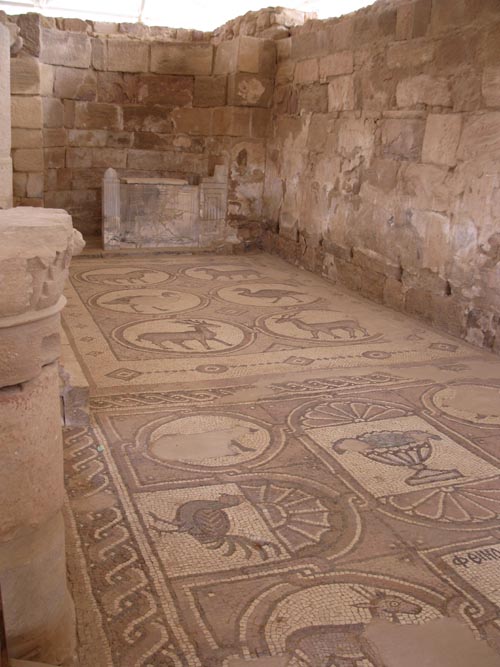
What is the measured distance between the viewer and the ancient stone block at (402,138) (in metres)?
4.84

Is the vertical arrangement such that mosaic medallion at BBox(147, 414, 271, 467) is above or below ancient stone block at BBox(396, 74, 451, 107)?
below

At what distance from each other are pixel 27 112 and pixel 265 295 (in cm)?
322

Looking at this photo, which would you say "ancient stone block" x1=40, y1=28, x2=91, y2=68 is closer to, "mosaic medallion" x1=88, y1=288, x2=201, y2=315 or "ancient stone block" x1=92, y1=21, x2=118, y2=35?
"ancient stone block" x1=92, y1=21, x2=118, y2=35

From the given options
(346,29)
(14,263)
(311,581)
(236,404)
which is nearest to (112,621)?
(311,581)

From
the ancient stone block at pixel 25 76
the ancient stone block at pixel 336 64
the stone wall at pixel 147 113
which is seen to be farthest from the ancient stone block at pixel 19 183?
the ancient stone block at pixel 336 64

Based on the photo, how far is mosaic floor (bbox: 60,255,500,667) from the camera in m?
1.74

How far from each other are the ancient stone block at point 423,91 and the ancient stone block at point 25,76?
3655 mm

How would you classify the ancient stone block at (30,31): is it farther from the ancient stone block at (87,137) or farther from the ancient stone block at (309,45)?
the ancient stone block at (309,45)

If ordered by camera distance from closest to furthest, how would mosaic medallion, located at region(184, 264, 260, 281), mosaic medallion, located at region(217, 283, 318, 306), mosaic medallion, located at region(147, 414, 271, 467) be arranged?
mosaic medallion, located at region(147, 414, 271, 467), mosaic medallion, located at region(217, 283, 318, 306), mosaic medallion, located at region(184, 264, 260, 281)

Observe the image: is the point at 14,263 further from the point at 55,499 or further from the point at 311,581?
the point at 311,581

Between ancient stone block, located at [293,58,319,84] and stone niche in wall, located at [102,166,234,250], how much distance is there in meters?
1.29

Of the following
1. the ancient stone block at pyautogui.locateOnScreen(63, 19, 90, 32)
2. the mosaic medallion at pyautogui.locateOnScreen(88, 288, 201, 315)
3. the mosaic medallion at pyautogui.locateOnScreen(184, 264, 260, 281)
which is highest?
the ancient stone block at pyautogui.locateOnScreen(63, 19, 90, 32)

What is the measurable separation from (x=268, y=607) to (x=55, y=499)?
2.33 ft

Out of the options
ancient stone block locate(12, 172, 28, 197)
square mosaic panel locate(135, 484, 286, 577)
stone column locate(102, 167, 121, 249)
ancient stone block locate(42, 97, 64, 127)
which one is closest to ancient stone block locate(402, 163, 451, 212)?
square mosaic panel locate(135, 484, 286, 577)
